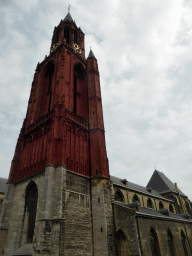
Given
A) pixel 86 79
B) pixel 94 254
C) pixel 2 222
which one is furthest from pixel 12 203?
pixel 86 79

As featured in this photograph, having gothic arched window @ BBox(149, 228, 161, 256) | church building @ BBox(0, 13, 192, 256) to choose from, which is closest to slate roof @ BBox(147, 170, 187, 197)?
church building @ BBox(0, 13, 192, 256)

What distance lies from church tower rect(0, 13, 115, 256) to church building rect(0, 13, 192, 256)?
67mm

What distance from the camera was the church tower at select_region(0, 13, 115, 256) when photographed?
15.8 meters

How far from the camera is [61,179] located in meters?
17.0

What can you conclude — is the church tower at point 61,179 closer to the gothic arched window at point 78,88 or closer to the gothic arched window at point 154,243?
the gothic arched window at point 78,88

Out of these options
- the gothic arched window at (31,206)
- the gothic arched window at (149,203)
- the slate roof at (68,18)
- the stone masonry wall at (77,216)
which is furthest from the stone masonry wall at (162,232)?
the slate roof at (68,18)

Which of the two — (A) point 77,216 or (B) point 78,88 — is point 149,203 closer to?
(A) point 77,216

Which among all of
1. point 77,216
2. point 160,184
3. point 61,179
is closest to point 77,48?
point 61,179

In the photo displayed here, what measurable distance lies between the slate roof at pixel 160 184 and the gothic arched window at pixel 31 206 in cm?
2949

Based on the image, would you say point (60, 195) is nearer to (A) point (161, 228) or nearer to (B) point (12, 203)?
(B) point (12, 203)

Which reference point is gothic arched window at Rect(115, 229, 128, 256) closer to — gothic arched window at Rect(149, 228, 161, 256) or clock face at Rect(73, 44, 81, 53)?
gothic arched window at Rect(149, 228, 161, 256)

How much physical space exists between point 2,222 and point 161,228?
16.1 metres

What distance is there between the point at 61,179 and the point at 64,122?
6527mm

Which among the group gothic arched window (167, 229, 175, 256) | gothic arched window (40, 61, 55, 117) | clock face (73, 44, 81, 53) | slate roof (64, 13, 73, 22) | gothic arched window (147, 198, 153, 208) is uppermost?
slate roof (64, 13, 73, 22)
